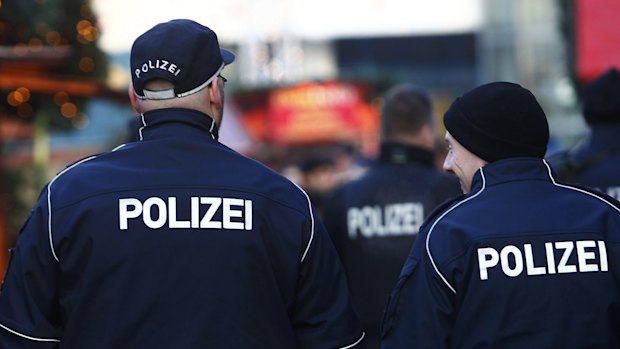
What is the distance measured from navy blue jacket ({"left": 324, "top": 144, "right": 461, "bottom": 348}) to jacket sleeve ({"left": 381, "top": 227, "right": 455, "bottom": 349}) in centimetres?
182

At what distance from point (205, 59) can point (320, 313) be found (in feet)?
2.74

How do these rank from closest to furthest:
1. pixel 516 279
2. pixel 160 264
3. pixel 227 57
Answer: pixel 160 264
pixel 516 279
pixel 227 57

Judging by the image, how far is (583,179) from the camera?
5.35m

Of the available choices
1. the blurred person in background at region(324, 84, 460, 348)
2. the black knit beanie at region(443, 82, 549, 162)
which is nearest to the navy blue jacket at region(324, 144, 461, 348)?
the blurred person in background at region(324, 84, 460, 348)

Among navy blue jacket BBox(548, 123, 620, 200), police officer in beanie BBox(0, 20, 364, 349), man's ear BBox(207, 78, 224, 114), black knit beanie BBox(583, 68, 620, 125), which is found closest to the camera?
police officer in beanie BBox(0, 20, 364, 349)

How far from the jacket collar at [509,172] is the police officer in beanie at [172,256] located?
1.77 feet

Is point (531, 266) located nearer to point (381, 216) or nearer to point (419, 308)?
Answer: point (419, 308)

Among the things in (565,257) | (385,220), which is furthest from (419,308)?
(385,220)

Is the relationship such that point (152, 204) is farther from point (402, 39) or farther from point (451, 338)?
point (402, 39)

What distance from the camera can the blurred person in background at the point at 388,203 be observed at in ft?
17.5

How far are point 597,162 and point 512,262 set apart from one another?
2.25 metres

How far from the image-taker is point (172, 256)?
3.21m

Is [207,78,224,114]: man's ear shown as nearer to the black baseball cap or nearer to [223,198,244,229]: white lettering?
the black baseball cap

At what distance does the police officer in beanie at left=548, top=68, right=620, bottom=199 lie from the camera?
5312 mm
